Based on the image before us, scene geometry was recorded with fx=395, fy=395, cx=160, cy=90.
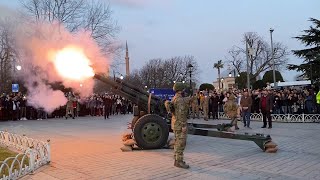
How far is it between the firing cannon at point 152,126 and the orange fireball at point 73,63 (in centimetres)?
112

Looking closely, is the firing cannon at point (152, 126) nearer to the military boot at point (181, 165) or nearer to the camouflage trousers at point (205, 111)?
the military boot at point (181, 165)

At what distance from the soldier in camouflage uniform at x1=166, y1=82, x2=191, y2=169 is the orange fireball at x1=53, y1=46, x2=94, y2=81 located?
15.3ft

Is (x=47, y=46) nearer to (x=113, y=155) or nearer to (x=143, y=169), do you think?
(x=113, y=155)

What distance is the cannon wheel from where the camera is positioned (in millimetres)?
11891

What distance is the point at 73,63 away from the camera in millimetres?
14273

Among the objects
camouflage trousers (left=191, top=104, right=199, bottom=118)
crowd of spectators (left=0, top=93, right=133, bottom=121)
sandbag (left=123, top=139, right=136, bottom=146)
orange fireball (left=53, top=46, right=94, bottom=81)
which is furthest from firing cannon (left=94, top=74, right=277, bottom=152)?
Answer: crowd of spectators (left=0, top=93, right=133, bottom=121)

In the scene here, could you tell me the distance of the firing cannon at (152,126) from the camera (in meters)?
11.2

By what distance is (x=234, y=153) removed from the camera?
11.1 m

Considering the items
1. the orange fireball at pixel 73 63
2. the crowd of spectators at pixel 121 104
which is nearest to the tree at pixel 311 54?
the crowd of spectators at pixel 121 104

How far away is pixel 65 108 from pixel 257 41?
1800 inches

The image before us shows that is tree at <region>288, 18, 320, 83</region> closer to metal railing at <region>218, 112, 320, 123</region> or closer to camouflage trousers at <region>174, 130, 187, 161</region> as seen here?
metal railing at <region>218, 112, 320, 123</region>

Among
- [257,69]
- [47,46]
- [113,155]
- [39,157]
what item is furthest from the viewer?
[257,69]

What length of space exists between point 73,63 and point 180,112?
6226 millimetres

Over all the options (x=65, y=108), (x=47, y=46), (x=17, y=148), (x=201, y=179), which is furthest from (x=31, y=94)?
(x=201, y=179)
